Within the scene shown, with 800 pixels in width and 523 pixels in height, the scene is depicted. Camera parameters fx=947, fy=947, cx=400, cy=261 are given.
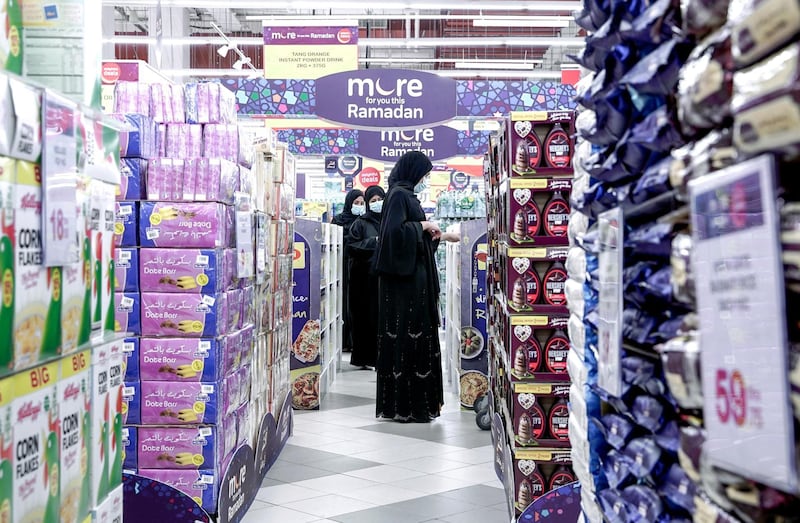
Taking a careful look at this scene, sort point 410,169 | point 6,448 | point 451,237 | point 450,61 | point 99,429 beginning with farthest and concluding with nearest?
1. point 450,61
2. point 451,237
3. point 410,169
4. point 99,429
5. point 6,448

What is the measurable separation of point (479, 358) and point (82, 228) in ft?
19.1

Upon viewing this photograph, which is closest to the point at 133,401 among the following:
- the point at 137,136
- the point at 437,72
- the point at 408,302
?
the point at 137,136

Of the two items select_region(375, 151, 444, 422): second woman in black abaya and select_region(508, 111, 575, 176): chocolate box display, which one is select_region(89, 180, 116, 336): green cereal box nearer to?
select_region(508, 111, 575, 176): chocolate box display

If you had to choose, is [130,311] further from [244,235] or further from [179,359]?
[244,235]

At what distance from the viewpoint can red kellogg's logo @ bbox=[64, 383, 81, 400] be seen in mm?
1946

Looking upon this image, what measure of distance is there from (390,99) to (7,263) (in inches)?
259

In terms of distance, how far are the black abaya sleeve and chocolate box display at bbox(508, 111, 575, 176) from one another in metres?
2.94

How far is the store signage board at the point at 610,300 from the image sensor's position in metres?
1.45

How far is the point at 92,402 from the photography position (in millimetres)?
2137

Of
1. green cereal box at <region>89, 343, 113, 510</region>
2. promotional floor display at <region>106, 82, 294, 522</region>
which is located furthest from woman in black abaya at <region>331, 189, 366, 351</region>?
green cereal box at <region>89, 343, 113, 510</region>

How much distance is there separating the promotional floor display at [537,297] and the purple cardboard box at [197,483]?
1.40 meters

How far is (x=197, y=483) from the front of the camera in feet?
14.2

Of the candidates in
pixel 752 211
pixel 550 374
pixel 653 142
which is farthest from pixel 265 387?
pixel 752 211

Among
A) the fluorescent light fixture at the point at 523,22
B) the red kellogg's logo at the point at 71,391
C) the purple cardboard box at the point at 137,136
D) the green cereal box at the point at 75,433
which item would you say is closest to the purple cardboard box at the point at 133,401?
the purple cardboard box at the point at 137,136
